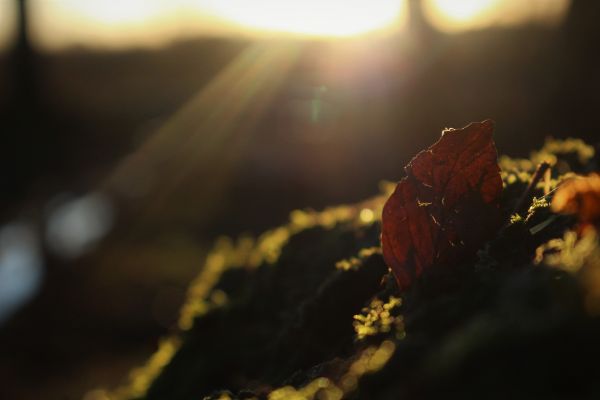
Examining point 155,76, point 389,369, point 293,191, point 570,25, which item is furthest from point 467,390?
point 155,76

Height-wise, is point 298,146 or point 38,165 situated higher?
point 38,165

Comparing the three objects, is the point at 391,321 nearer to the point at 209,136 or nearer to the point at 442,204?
the point at 442,204

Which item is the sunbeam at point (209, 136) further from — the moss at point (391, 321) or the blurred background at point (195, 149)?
the moss at point (391, 321)

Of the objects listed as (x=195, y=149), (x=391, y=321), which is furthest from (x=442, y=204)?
(x=195, y=149)

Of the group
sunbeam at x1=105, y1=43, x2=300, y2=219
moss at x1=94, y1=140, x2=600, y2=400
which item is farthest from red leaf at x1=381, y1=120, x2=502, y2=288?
sunbeam at x1=105, y1=43, x2=300, y2=219

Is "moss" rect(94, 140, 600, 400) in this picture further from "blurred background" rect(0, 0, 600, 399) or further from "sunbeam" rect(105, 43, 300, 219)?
"sunbeam" rect(105, 43, 300, 219)

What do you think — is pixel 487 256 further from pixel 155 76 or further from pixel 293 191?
pixel 155 76
